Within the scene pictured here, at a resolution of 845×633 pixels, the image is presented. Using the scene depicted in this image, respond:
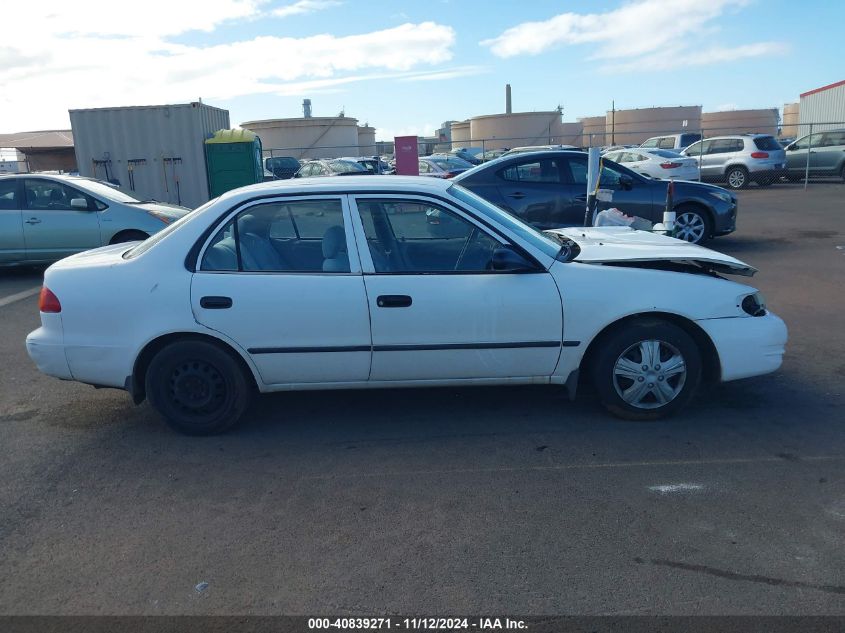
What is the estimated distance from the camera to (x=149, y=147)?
54.4ft

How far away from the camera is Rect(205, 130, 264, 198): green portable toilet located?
16.5 metres

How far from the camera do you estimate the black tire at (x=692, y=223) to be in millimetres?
11047

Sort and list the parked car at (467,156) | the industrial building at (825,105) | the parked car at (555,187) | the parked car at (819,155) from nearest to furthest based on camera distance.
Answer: the parked car at (555,187), the parked car at (819,155), the parked car at (467,156), the industrial building at (825,105)

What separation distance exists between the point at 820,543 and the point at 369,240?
2.91m

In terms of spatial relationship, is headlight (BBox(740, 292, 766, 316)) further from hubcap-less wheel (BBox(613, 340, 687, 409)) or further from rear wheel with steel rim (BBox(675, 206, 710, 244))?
rear wheel with steel rim (BBox(675, 206, 710, 244))

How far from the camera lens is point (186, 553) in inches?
135

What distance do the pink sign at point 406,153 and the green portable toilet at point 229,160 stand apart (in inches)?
138

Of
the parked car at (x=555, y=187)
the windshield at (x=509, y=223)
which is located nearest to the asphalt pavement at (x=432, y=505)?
the windshield at (x=509, y=223)

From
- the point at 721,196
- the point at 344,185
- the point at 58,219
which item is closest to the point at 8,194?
the point at 58,219

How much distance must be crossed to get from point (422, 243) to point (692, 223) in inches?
294

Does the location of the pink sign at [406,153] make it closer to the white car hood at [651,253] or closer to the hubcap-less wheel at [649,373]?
the white car hood at [651,253]

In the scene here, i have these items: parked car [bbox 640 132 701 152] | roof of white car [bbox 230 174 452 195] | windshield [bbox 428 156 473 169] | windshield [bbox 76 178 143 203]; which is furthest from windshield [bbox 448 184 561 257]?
parked car [bbox 640 132 701 152]

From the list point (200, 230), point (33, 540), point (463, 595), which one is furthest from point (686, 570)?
point (200, 230)

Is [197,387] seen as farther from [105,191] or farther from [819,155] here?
[819,155]
